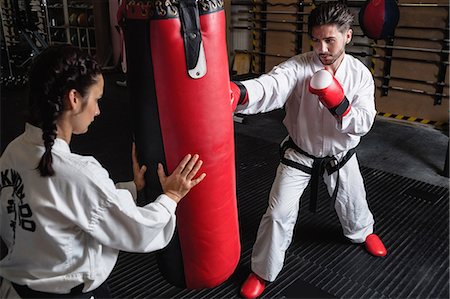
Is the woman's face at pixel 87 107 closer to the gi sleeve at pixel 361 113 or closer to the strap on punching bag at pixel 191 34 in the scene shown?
the strap on punching bag at pixel 191 34

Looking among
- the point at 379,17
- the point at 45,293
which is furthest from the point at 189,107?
the point at 379,17

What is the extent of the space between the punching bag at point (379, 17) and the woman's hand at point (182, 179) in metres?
3.59

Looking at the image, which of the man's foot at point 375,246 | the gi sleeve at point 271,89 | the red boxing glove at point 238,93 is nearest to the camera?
the red boxing glove at point 238,93

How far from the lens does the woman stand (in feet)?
3.40

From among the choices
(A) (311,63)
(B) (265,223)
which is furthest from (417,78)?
(B) (265,223)

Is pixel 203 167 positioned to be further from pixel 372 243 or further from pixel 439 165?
pixel 439 165

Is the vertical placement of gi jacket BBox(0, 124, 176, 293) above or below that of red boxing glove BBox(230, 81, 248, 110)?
below

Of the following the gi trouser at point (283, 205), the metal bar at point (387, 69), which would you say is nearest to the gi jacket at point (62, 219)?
the gi trouser at point (283, 205)

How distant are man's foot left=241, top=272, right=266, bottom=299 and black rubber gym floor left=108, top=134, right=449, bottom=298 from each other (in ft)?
0.15

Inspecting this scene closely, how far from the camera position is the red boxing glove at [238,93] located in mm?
1638

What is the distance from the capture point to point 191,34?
119cm

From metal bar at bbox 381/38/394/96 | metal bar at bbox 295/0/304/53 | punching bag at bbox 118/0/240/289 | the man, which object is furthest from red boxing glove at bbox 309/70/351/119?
metal bar at bbox 295/0/304/53

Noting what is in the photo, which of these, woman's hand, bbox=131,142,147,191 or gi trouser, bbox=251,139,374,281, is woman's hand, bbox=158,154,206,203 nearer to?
woman's hand, bbox=131,142,147,191

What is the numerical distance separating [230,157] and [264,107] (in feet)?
1.85
